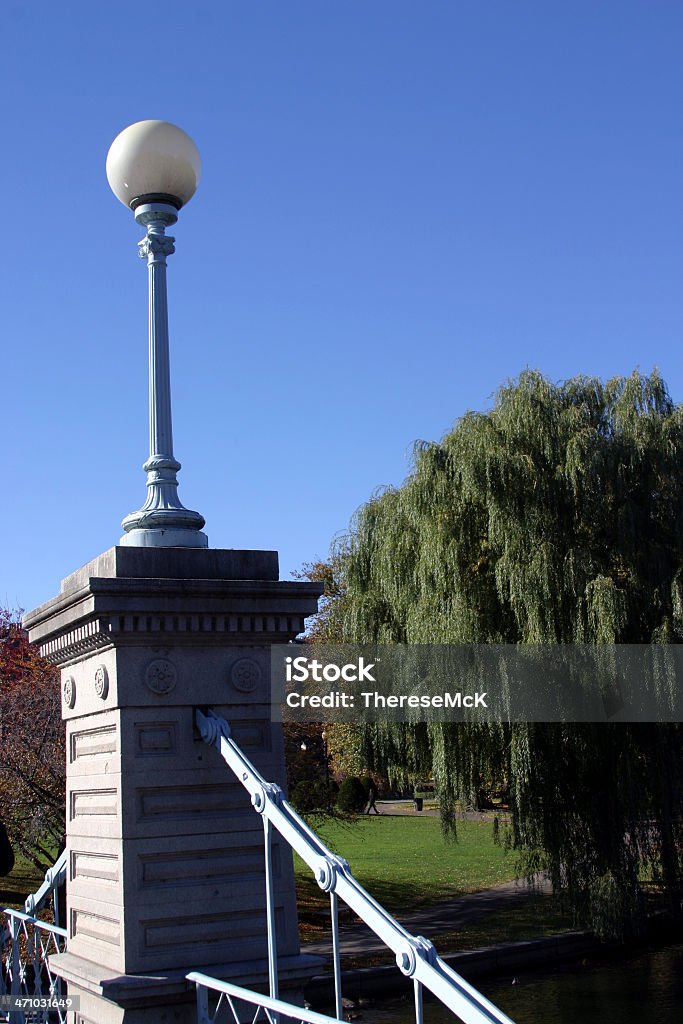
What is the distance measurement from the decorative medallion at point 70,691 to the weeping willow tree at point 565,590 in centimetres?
964

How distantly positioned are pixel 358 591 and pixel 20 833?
6033 mm

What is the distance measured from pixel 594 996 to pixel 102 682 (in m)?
11.1

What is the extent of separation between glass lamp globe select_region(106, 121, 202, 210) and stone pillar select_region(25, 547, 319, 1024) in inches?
60.7

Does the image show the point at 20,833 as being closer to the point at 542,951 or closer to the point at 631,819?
the point at 542,951

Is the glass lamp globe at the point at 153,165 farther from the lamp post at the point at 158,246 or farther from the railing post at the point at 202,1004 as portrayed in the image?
the railing post at the point at 202,1004

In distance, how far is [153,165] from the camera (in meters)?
4.36

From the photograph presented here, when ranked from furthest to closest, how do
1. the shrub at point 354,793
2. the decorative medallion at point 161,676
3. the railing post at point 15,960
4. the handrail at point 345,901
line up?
the shrub at point 354,793 < the railing post at point 15,960 < the decorative medallion at point 161,676 < the handrail at point 345,901

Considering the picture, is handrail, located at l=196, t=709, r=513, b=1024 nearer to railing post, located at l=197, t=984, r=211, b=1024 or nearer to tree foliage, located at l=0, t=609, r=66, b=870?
railing post, located at l=197, t=984, r=211, b=1024

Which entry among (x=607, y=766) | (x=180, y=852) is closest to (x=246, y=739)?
(x=180, y=852)

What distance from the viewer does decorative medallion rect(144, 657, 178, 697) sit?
12.7ft

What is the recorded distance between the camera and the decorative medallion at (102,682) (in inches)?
155

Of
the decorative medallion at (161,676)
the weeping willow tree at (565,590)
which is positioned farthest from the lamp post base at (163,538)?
the weeping willow tree at (565,590)

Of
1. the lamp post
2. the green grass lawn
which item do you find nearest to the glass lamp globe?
the lamp post

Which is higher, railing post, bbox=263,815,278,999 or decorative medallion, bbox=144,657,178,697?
decorative medallion, bbox=144,657,178,697
